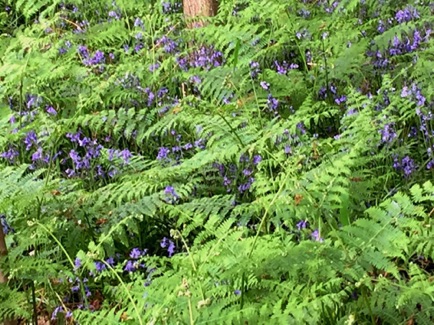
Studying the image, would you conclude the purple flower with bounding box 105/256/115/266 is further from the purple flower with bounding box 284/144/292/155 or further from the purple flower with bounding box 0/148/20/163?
the purple flower with bounding box 0/148/20/163

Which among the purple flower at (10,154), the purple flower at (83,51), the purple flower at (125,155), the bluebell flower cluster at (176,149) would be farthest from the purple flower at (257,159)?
the purple flower at (83,51)

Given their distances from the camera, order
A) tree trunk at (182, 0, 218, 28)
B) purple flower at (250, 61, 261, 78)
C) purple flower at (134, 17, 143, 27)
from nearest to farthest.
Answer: purple flower at (250, 61, 261, 78) < purple flower at (134, 17, 143, 27) < tree trunk at (182, 0, 218, 28)

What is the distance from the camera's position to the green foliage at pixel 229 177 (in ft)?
7.93

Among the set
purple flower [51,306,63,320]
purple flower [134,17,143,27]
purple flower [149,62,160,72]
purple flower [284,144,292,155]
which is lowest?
purple flower [51,306,63,320]

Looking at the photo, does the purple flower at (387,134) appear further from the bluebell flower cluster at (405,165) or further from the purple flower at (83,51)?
→ the purple flower at (83,51)

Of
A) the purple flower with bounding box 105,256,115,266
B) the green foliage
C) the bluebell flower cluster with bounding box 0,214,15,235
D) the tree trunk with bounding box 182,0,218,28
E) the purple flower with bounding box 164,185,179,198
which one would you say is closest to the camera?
the green foliage

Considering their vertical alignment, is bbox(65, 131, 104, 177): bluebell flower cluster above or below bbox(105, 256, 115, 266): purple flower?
above

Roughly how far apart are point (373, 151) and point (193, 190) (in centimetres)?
98

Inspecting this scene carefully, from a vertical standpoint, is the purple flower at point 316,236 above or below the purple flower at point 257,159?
below

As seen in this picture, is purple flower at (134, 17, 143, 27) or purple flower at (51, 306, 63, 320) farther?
purple flower at (134, 17, 143, 27)

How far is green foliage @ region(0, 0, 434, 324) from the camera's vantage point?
95.1 inches

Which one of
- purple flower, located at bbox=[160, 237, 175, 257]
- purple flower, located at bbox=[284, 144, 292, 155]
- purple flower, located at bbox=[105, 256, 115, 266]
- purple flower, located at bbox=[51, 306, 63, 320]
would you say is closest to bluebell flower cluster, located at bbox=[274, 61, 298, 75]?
purple flower, located at bbox=[284, 144, 292, 155]

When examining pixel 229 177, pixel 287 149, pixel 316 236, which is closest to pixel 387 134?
pixel 287 149

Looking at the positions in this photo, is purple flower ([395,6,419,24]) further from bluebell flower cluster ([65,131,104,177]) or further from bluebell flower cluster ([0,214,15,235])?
bluebell flower cluster ([0,214,15,235])
